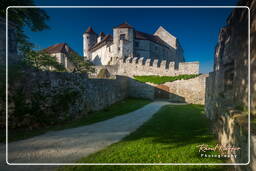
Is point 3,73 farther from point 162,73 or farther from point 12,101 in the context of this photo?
point 162,73

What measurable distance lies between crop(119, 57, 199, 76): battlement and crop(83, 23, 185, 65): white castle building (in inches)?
102

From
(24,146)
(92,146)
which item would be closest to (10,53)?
(24,146)

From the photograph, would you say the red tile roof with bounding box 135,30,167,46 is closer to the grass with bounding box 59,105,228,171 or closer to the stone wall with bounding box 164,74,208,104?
the stone wall with bounding box 164,74,208,104

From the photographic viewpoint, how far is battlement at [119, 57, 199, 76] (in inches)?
741

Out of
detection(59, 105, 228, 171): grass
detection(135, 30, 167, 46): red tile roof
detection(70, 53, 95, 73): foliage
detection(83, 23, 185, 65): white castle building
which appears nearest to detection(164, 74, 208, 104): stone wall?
detection(83, 23, 185, 65): white castle building

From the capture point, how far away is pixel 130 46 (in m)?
26.6

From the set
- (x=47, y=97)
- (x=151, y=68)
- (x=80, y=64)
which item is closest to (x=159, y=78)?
(x=151, y=68)

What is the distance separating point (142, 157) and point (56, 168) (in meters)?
1.71

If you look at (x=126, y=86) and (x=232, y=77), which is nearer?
(x=232, y=77)

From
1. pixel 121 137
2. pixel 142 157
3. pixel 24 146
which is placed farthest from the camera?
pixel 121 137

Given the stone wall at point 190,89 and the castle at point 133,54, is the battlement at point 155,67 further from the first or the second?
the stone wall at point 190,89

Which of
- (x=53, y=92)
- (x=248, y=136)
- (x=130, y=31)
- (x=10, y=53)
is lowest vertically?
(x=248, y=136)

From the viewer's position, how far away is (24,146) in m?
3.70

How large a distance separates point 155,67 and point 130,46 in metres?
8.49
